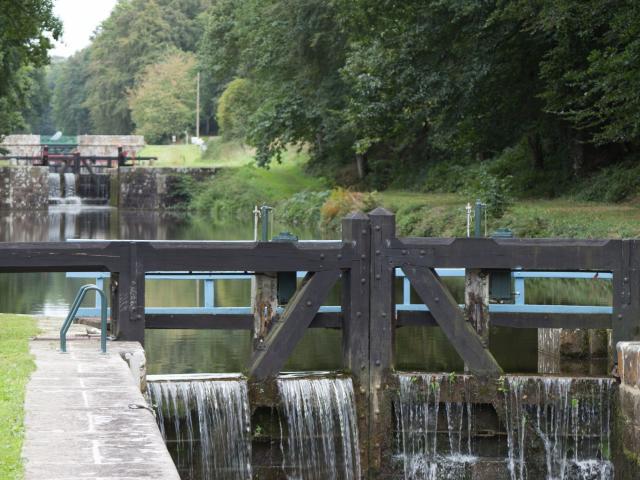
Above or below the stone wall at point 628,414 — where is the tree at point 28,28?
above

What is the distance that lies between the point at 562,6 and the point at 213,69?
33.3 m

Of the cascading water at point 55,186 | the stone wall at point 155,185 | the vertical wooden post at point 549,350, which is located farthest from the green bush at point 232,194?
the vertical wooden post at point 549,350

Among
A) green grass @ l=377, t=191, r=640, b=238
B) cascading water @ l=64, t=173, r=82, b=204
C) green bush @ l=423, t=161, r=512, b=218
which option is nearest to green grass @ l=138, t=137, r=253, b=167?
cascading water @ l=64, t=173, r=82, b=204

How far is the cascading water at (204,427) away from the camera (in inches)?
445

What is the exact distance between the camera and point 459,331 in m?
12.1

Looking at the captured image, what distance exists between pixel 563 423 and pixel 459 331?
1.30 metres

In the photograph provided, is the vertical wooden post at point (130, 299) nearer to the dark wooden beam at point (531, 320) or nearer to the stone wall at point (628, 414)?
the dark wooden beam at point (531, 320)

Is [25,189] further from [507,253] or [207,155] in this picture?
[507,253]

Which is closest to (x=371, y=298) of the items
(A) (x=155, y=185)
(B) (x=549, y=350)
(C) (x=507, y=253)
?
(C) (x=507, y=253)

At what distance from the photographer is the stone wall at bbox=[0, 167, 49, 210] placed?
210ft

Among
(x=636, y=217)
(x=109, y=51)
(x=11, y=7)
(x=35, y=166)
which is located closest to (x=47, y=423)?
(x=636, y=217)

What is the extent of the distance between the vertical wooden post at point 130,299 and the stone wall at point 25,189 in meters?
53.6

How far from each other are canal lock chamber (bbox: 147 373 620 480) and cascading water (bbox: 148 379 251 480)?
11 mm

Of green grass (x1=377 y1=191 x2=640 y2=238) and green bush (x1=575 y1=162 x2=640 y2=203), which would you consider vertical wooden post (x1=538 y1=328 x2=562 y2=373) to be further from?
green bush (x1=575 y1=162 x2=640 y2=203)
